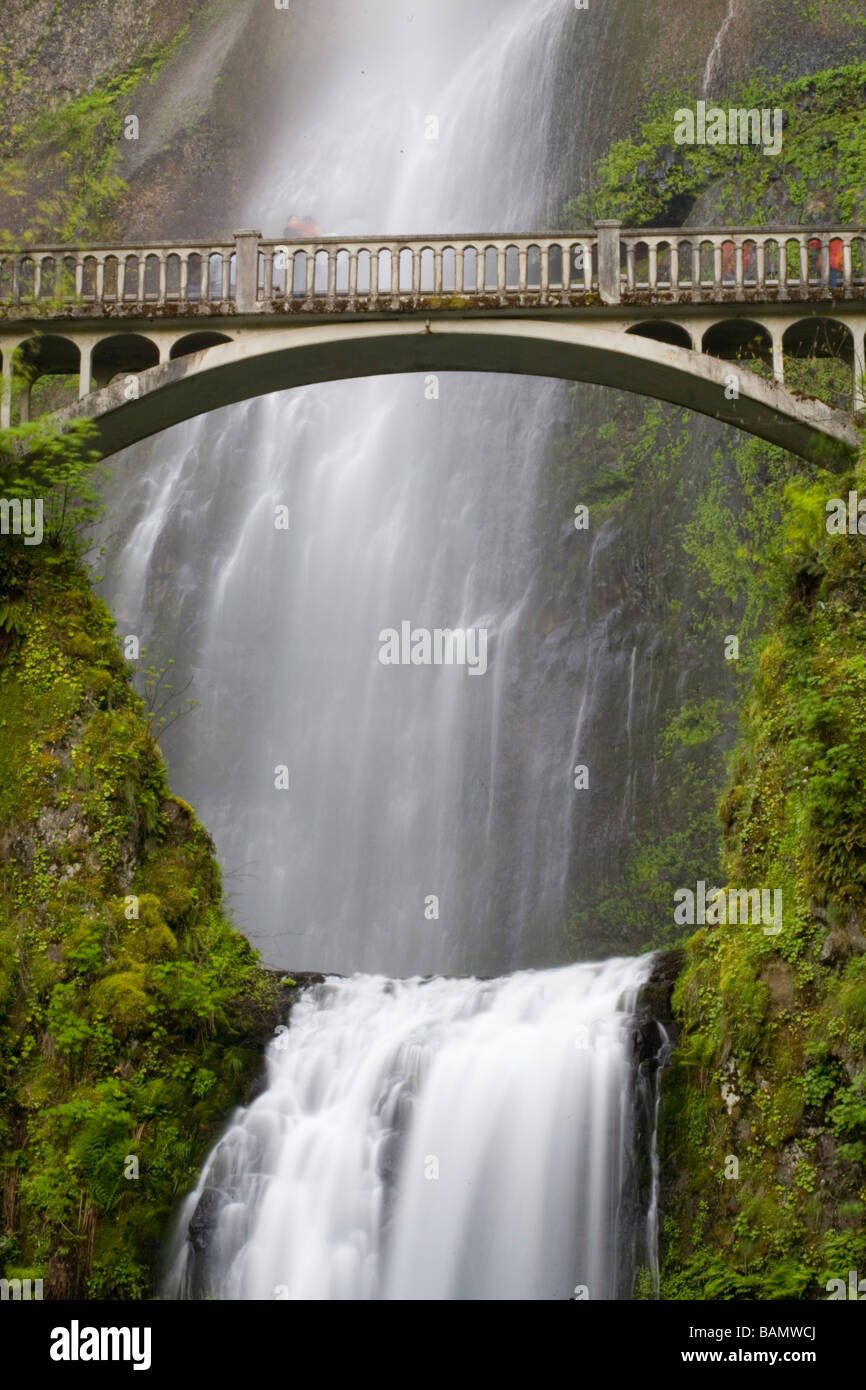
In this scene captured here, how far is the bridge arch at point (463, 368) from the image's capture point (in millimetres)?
14453

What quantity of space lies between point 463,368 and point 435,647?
1255 centimetres

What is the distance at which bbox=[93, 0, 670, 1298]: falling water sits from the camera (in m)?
25.4

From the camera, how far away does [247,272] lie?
15523 millimetres

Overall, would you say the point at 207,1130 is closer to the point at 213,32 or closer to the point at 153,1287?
the point at 153,1287

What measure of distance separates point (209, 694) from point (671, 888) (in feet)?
35.9

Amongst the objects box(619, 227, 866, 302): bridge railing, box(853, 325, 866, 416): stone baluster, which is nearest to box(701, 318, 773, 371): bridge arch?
box(619, 227, 866, 302): bridge railing

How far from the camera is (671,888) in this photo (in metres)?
23.7

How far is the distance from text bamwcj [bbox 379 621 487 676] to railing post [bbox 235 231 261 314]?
12.8 meters

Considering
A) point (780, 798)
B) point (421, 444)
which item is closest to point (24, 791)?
point (780, 798)

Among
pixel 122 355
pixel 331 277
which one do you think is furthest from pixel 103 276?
pixel 331 277

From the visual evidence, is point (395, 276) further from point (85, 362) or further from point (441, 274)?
point (85, 362)

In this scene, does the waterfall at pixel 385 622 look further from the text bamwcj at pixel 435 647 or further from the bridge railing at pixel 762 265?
the bridge railing at pixel 762 265

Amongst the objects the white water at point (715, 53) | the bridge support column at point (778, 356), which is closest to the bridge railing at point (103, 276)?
the bridge support column at point (778, 356)

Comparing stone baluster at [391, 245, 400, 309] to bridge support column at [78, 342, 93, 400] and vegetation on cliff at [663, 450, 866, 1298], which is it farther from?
vegetation on cliff at [663, 450, 866, 1298]
